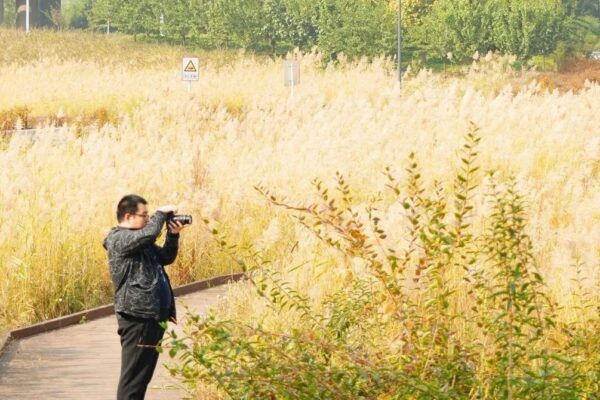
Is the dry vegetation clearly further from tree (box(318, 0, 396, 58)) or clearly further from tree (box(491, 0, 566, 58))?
tree (box(318, 0, 396, 58))

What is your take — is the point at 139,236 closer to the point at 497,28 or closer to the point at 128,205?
the point at 128,205

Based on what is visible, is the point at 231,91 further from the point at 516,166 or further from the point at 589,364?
the point at 589,364

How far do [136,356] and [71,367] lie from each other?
2.00 m

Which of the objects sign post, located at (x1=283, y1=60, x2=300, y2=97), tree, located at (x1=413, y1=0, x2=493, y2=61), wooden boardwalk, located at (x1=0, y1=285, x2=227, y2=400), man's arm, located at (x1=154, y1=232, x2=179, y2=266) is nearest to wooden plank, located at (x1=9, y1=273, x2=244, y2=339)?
wooden boardwalk, located at (x1=0, y1=285, x2=227, y2=400)

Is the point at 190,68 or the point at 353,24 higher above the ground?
the point at 353,24

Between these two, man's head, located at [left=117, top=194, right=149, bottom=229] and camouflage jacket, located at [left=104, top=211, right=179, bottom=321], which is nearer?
camouflage jacket, located at [left=104, top=211, right=179, bottom=321]

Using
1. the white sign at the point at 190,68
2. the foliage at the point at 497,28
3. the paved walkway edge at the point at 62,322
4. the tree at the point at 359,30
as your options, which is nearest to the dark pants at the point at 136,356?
the paved walkway edge at the point at 62,322

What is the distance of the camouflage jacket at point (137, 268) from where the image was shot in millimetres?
8562

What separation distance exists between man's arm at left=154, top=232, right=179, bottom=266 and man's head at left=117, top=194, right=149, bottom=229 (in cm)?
18

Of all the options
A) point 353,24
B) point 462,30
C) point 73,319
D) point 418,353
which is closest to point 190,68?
point 73,319

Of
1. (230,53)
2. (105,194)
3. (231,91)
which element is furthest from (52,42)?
(105,194)

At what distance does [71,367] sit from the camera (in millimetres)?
10438

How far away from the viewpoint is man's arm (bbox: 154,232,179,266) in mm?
8766

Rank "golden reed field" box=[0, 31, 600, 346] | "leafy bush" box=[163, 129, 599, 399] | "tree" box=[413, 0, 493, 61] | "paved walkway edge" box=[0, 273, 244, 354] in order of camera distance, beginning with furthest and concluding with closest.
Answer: "tree" box=[413, 0, 493, 61] → "golden reed field" box=[0, 31, 600, 346] → "paved walkway edge" box=[0, 273, 244, 354] → "leafy bush" box=[163, 129, 599, 399]
